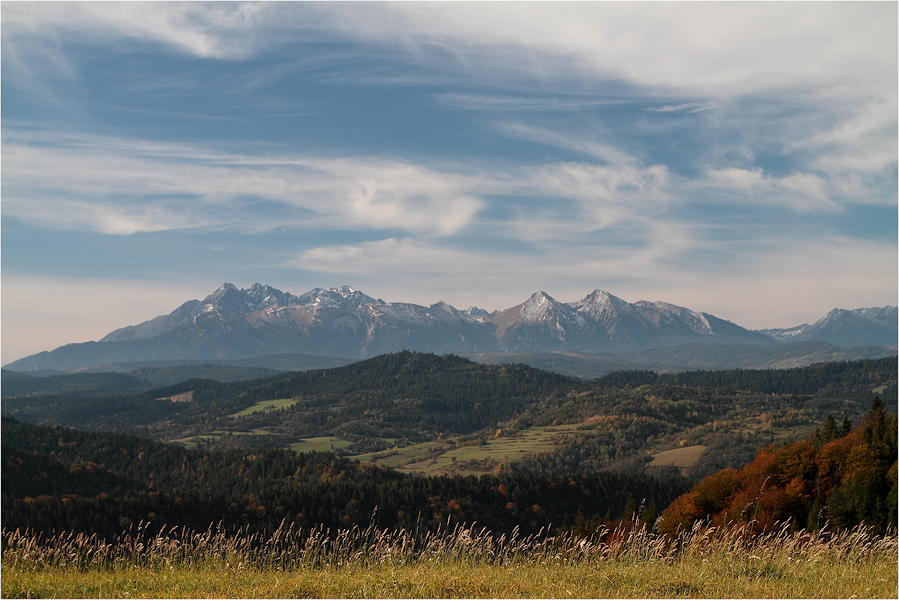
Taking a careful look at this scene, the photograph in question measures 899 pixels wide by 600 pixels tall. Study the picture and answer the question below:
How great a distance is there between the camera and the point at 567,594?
1158cm

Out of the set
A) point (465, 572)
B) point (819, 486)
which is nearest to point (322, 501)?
point (819, 486)

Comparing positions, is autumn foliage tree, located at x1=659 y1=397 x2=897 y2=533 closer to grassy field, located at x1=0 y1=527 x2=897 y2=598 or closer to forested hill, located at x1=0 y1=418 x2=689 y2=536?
forested hill, located at x1=0 y1=418 x2=689 y2=536

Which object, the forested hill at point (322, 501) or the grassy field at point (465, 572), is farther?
the forested hill at point (322, 501)

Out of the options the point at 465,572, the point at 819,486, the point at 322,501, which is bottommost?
the point at 322,501

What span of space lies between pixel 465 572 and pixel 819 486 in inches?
2934

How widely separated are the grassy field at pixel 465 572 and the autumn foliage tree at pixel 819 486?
1225 inches

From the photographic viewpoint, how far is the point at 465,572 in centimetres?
1350

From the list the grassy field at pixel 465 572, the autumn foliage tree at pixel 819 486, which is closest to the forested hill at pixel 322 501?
the autumn foliage tree at pixel 819 486

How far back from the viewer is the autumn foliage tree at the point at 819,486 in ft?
164

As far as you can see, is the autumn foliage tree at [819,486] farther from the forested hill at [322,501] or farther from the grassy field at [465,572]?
the grassy field at [465,572]

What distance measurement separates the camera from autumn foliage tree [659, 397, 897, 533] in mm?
49969

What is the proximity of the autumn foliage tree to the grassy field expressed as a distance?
31.1m

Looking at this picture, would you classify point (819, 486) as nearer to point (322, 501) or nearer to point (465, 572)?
point (465, 572)

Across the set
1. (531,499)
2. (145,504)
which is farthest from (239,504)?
(531,499)
